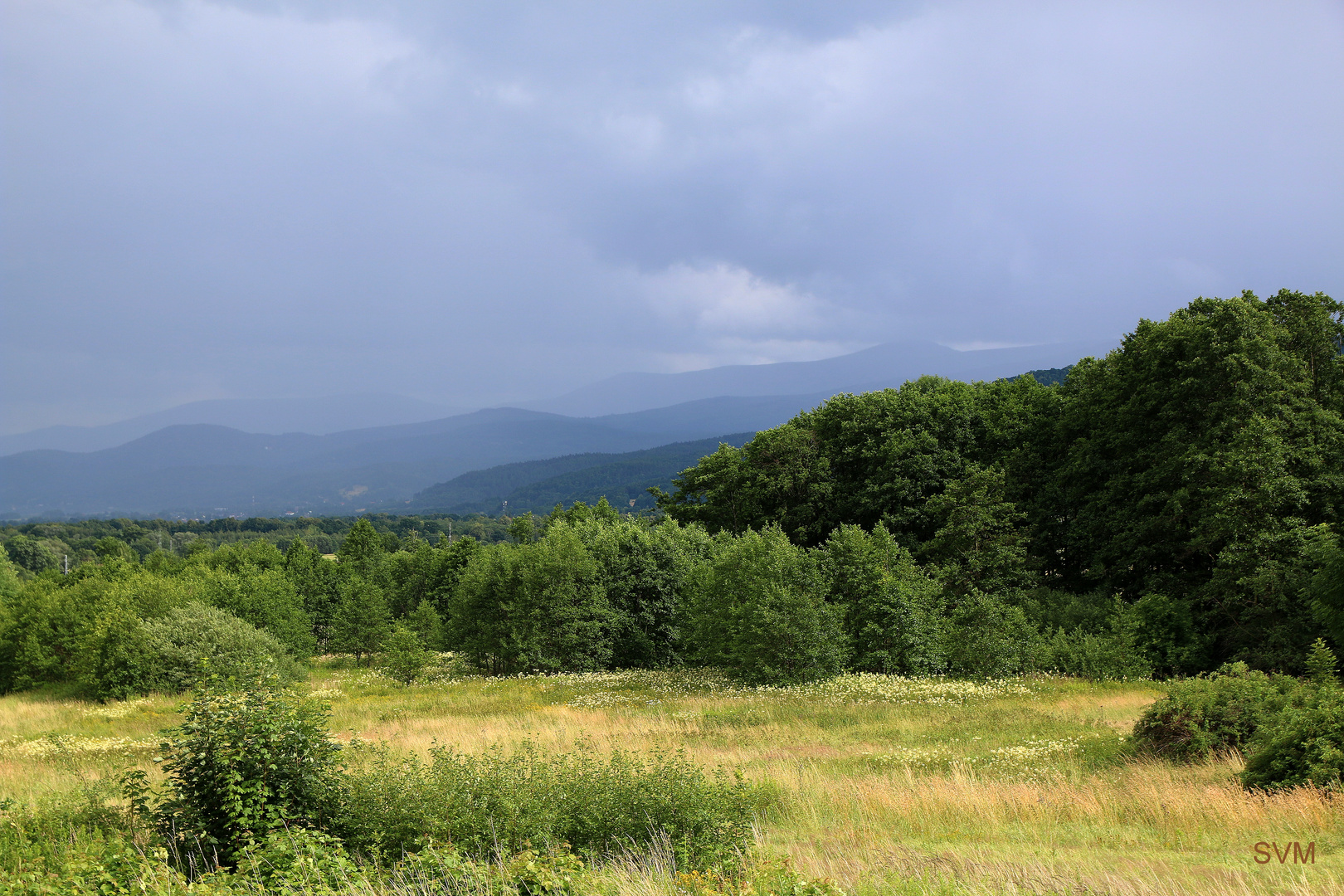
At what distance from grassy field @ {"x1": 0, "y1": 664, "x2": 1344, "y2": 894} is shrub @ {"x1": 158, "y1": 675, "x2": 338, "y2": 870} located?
11.6ft

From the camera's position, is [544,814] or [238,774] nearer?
[238,774]

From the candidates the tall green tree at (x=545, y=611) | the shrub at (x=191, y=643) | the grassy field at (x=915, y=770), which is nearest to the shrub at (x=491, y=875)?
the grassy field at (x=915, y=770)

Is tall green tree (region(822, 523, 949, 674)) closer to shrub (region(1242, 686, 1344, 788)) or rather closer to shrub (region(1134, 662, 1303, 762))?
shrub (region(1134, 662, 1303, 762))

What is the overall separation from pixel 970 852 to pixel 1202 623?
3094 centimetres

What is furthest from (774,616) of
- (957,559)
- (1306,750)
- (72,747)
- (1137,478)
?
(72,747)

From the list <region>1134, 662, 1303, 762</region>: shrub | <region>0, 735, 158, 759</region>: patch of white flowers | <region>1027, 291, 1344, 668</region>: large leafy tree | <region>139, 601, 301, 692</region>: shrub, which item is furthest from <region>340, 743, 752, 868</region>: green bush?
<region>139, 601, 301, 692</region>: shrub

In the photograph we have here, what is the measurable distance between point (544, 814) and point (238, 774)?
380cm

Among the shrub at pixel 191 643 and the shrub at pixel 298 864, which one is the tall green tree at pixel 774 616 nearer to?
the shrub at pixel 191 643

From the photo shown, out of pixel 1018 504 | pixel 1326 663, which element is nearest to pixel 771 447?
pixel 1018 504

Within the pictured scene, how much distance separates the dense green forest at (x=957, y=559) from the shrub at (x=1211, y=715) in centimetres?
1143

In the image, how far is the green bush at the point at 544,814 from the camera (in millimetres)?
9352

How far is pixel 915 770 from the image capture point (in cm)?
1538

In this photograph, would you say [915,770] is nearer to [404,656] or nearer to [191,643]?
[404,656]

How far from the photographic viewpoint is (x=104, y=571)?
65.2 meters
